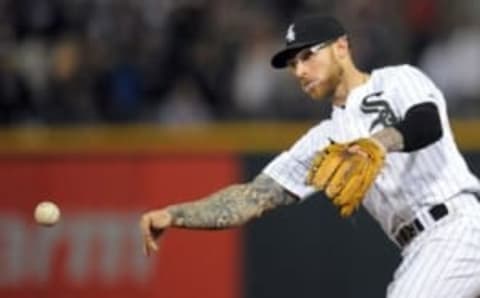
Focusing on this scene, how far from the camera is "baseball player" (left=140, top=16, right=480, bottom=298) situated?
6777 mm

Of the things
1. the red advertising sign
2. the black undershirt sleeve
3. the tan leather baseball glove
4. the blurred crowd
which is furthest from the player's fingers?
the blurred crowd

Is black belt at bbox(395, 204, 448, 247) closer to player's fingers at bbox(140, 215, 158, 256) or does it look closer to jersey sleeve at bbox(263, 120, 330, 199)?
jersey sleeve at bbox(263, 120, 330, 199)

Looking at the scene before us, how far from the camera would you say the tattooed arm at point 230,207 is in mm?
7453

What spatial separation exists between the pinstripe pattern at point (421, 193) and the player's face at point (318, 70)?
0.34 feet

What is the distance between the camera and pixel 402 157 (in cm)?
724

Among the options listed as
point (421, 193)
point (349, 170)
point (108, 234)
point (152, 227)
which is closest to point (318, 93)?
point (421, 193)

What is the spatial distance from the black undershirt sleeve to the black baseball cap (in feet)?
2.02

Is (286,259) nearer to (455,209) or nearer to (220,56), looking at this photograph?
(220,56)

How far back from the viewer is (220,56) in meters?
12.4

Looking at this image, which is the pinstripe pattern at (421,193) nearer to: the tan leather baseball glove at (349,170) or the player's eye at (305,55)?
the player's eye at (305,55)

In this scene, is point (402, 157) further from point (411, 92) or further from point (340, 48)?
point (340, 48)

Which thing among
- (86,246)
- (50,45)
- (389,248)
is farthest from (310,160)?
(50,45)

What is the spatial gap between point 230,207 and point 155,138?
4.09 m

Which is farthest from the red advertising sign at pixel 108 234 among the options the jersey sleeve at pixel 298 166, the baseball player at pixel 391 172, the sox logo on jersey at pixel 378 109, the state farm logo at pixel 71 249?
the sox logo on jersey at pixel 378 109
